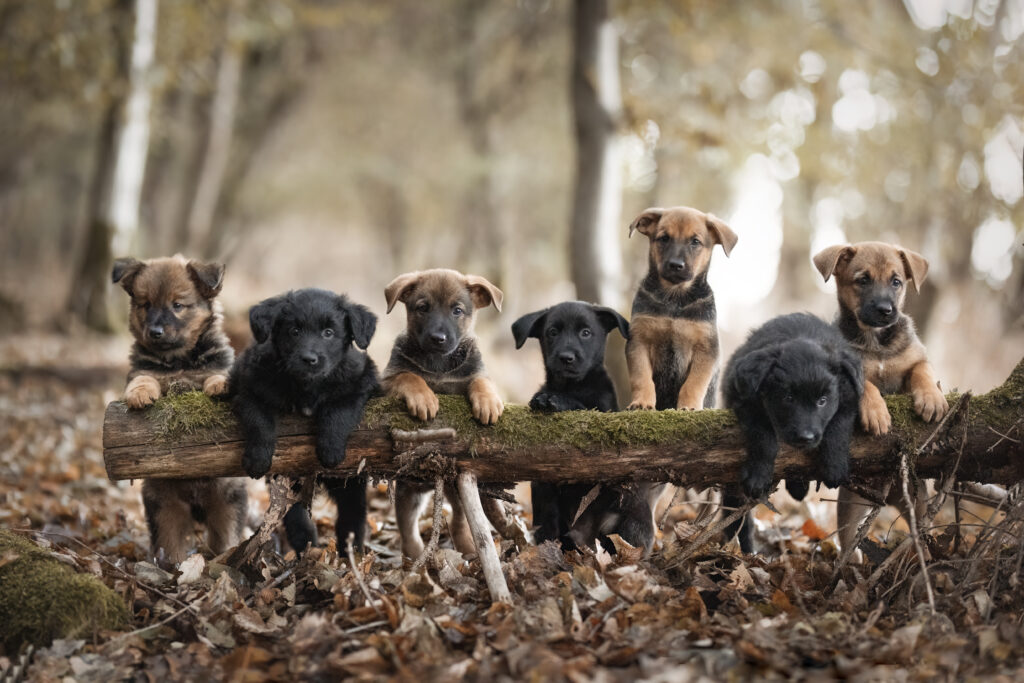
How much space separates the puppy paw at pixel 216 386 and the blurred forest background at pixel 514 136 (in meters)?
6.35

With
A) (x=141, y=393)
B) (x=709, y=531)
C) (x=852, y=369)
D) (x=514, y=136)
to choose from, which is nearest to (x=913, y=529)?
(x=852, y=369)

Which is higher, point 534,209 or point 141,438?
point 534,209

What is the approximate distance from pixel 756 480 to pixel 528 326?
6.51 ft

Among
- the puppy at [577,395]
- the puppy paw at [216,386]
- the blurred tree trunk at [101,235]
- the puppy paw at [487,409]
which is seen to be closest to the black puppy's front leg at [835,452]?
the puppy at [577,395]

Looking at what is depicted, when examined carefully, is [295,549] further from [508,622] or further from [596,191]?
[596,191]

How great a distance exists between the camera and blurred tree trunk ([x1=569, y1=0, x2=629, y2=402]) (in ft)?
36.8

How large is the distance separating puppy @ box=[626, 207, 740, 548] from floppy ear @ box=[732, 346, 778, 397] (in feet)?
3.23

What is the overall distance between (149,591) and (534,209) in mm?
26513

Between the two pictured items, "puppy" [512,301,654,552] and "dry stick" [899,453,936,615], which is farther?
"puppy" [512,301,654,552]

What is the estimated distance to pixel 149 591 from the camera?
5.12 metres

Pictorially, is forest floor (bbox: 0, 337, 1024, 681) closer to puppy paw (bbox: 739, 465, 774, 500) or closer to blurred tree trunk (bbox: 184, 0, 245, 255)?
puppy paw (bbox: 739, 465, 774, 500)

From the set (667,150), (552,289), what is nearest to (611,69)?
(667,150)

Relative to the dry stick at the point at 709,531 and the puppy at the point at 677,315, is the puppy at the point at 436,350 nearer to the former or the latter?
the puppy at the point at 677,315

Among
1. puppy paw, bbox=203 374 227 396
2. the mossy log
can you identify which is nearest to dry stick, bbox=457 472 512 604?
the mossy log
